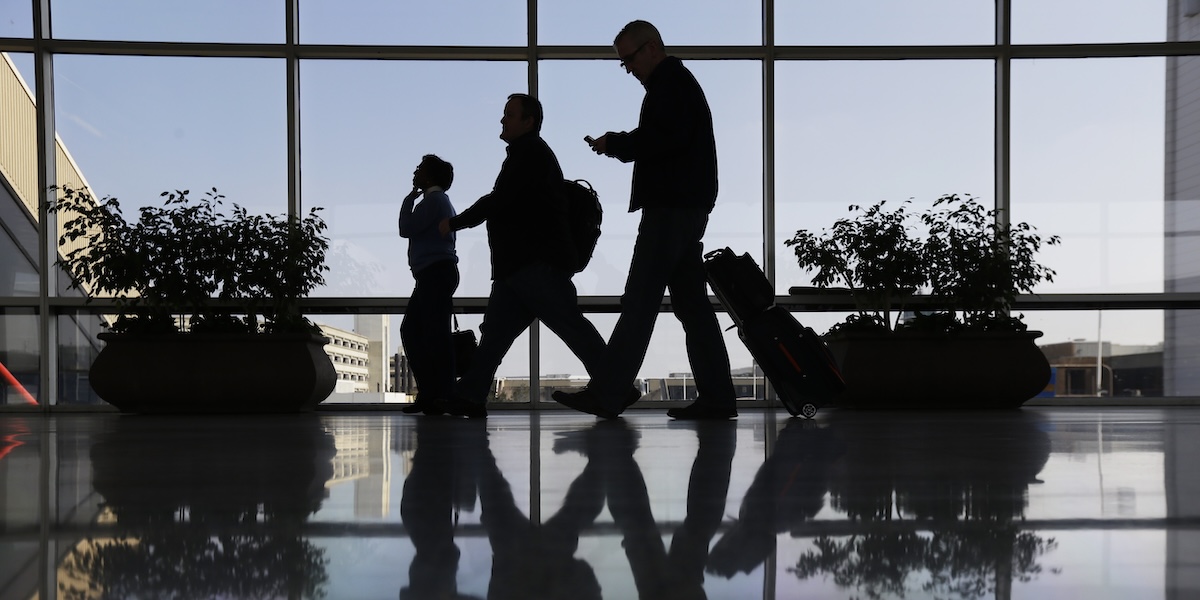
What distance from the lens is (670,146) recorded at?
3855 mm

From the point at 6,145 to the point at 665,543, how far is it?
8007 millimetres

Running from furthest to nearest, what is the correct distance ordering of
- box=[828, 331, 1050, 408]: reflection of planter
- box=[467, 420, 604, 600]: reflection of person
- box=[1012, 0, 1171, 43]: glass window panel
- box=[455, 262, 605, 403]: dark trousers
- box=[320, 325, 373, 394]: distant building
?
box=[1012, 0, 1171, 43]: glass window panel → box=[320, 325, 373, 394]: distant building → box=[828, 331, 1050, 408]: reflection of planter → box=[455, 262, 605, 403]: dark trousers → box=[467, 420, 604, 600]: reflection of person

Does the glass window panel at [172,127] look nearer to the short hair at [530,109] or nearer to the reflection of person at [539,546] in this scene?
the short hair at [530,109]

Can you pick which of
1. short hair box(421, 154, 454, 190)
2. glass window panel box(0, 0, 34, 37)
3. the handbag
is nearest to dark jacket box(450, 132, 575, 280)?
short hair box(421, 154, 454, 190)

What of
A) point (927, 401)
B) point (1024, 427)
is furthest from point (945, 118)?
point (1024, 427)

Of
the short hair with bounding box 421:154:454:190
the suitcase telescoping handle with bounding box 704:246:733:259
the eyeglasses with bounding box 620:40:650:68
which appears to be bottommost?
the suitcase telescoping handle with bounding box 704:246:733:259

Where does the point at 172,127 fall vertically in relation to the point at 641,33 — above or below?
above

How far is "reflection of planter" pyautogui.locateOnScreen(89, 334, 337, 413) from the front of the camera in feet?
19.5

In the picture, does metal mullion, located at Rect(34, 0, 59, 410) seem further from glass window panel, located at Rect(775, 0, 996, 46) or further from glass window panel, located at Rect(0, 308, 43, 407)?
glass window panel, located at Rect(775, 0, 996, 46)

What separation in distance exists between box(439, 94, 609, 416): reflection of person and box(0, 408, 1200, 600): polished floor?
1.89 m

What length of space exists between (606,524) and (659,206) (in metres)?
2.77

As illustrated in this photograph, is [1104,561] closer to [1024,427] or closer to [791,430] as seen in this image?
[791,430]

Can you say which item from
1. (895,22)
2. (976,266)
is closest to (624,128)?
(895,22)

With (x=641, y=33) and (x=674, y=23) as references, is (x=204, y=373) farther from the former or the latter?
(x=674, y=23)
